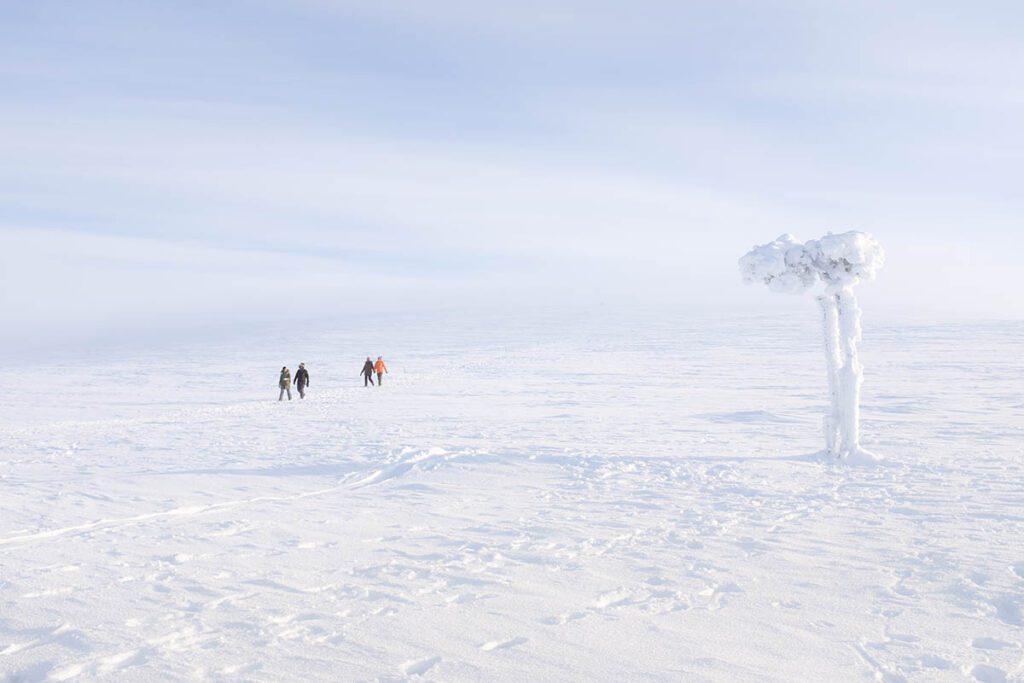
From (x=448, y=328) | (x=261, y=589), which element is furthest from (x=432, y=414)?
(x=448, y=328)

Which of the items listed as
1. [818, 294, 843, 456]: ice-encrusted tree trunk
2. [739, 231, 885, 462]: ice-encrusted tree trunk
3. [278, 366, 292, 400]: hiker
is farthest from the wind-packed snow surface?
[278, 366, 292, 400]: hiker

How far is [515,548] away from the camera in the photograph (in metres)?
8.19

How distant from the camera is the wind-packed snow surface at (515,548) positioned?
5.59 metres

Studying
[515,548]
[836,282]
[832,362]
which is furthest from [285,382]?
[515,548]

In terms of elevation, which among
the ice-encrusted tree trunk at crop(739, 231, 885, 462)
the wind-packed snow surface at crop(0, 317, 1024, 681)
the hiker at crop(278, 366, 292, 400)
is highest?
the ice-encrusted tree trunk at crop(739, 231, 885, 462)

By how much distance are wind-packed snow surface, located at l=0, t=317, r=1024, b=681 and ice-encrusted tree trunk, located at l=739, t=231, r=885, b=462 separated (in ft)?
2.77

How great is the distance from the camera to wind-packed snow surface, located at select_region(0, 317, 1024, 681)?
5.59 m

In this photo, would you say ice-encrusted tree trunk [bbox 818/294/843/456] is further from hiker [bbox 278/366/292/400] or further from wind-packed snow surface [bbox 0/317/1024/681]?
hiker [bbox 278/366/292/400]

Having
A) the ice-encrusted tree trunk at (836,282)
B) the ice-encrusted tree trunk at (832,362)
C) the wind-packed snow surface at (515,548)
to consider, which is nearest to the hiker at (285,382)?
the wind-packed snow surface at (515,548)

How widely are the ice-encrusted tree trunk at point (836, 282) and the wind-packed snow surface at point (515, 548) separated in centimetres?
84

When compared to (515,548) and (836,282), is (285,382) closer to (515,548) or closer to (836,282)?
(836,282)

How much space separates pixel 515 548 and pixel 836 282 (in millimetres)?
8153

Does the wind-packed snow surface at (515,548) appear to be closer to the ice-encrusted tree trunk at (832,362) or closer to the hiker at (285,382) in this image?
the ice-encrusted tree trunk at (832,362)

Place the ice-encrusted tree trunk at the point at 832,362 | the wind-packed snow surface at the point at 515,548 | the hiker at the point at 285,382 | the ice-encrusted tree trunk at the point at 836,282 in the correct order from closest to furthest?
1. the wind-packed snow surface at the point at 515,548
2. the ice-encrusted tree trunk at the point at 836,282
3. the ice-encrusted tree trunk at the point at 832,362
4. the hiker at the point at 285,382
